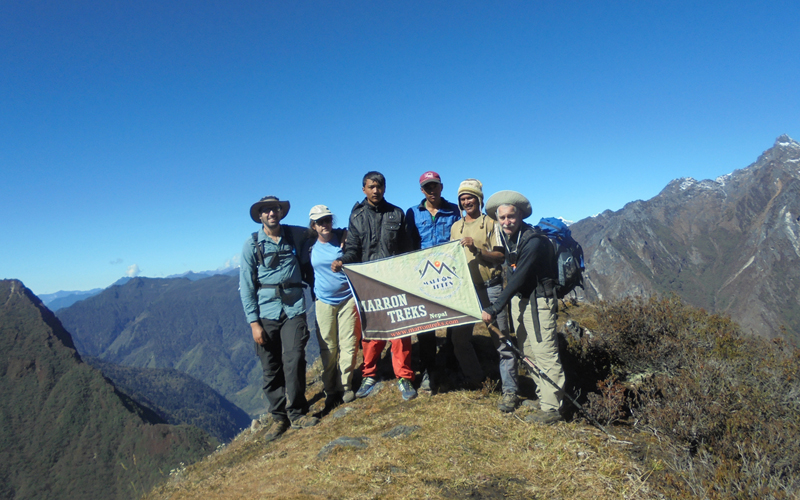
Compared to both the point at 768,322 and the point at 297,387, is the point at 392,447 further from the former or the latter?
the point at 768,322

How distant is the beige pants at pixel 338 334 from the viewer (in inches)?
286

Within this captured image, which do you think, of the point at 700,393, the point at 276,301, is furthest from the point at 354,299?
the point at 700,393

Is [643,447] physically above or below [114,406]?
above

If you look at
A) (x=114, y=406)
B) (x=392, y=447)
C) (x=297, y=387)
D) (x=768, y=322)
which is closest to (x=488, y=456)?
(x=392, y=447)

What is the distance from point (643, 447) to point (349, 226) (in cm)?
546

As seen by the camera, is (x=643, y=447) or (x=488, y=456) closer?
(x=488, y=456)

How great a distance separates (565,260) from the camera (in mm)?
A: 6059

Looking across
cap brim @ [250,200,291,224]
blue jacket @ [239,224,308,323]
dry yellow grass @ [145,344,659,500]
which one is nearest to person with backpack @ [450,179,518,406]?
dry yellow grass @ [145,344,659,500]

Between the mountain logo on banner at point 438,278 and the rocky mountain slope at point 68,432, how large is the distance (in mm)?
125710

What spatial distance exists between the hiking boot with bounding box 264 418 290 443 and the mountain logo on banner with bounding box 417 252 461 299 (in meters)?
3.64

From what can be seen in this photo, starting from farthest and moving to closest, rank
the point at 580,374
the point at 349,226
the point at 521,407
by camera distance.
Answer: the point at 580,374, the point at 349,226, the point at 521,407

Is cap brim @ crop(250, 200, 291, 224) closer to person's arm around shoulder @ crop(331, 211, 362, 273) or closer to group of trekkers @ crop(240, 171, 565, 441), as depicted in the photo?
group of trekkers @ crop(240, 171, 565, 441)

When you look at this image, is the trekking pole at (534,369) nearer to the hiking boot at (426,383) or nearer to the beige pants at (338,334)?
the hiking boot at (426,383)

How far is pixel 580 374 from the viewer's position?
9.09m
